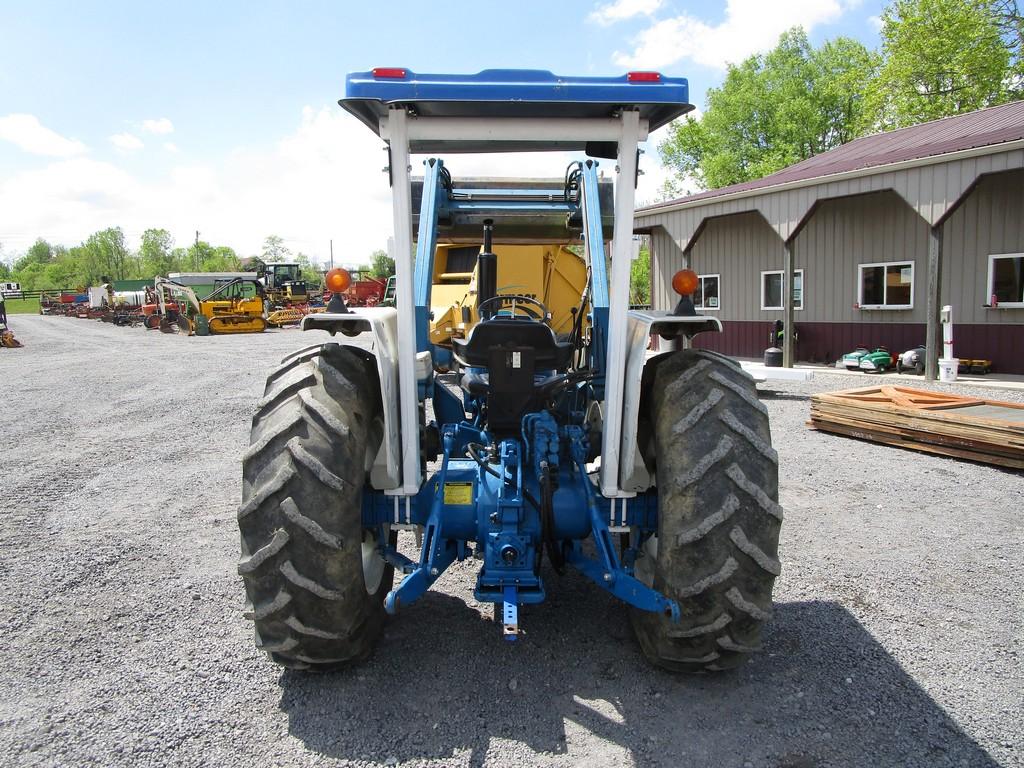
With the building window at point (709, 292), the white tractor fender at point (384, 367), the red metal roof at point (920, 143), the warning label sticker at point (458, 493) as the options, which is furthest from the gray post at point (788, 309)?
the white tractor fender at point (384, 367)

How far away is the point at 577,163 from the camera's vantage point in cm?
394

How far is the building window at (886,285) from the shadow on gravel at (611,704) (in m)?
11.7

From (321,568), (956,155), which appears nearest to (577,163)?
(321,568)

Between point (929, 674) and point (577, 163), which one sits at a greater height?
point (577, 163)

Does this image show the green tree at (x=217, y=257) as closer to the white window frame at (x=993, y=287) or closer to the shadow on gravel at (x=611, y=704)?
the white window frame at (x=993, y=287)

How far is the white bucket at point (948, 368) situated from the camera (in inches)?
438

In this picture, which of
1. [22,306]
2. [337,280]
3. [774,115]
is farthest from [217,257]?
[337,280]

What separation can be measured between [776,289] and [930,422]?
30.9ft

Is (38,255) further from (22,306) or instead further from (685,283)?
(685,283)

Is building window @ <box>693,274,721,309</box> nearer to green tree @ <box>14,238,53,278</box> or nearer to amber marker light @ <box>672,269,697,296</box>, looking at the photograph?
amber marker light @ <box>672,269,697,296</box>

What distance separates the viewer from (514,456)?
3.06 metres

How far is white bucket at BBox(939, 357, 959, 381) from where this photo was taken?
1112 cm

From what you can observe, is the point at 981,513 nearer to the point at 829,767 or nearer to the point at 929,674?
the point at 929,674

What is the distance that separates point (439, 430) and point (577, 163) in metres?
1.67
